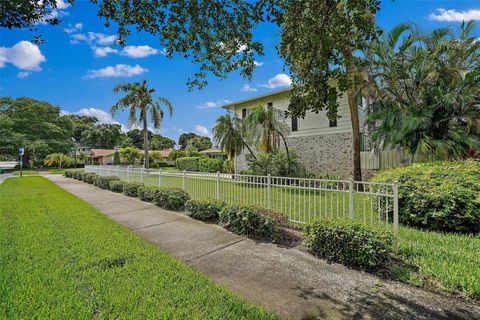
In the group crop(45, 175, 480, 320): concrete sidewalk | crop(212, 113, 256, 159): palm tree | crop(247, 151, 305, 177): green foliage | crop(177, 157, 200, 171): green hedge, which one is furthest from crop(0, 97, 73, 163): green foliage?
crop(45, 175, 480, 320): concrete sidewalk

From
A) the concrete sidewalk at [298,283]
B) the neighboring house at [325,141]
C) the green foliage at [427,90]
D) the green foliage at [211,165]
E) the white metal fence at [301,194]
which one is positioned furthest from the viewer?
the green foliage at [211,165]

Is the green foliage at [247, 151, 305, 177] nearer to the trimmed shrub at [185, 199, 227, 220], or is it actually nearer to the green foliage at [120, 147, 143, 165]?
the trimmed shrub at [185, 199, 227, 220]

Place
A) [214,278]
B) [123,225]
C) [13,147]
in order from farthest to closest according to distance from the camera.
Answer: [13,147] < [123,225] < [214,278]

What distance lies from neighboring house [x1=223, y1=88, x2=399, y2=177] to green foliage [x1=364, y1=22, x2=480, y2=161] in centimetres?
205

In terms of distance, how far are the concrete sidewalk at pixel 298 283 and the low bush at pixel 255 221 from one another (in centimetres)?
25

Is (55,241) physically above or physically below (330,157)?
below

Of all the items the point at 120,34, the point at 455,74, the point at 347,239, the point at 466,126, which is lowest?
the point at 347,239

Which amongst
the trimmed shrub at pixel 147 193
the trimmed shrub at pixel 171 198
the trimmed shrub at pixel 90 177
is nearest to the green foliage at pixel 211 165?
the trimmed shrub at pixel 90 177

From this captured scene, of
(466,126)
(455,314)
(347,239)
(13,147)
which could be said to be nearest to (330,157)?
(466,126)

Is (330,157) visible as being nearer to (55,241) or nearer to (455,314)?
(455,314)

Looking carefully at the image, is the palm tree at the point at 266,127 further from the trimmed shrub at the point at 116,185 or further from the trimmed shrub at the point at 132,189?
the trimmed shrub at the point at 116,185

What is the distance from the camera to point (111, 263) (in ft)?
11.6

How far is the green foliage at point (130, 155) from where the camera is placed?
39.1 meters

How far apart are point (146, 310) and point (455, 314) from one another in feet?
10.4
